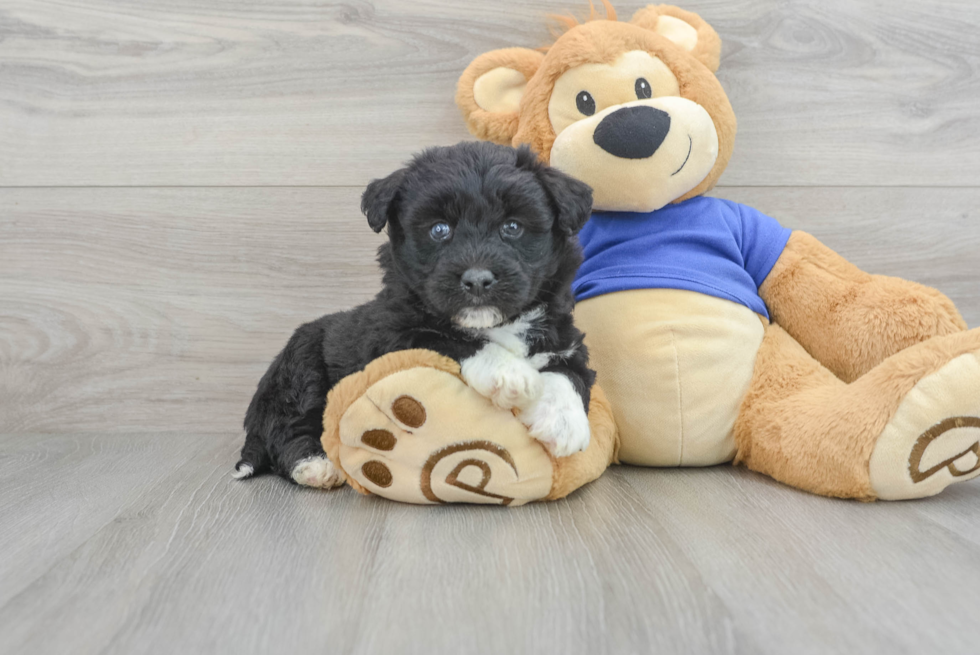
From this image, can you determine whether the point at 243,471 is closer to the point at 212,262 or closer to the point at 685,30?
the point at 212,262

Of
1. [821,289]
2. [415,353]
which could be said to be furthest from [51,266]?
[821,289]

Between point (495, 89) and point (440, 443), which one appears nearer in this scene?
point (440, 443)

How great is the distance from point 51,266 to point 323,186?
935 millimetres

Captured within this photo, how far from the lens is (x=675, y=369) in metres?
1.58

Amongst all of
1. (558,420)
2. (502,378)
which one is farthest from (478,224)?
(558,420)

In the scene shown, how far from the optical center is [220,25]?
212cm

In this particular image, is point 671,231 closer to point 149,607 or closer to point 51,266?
point 149,607

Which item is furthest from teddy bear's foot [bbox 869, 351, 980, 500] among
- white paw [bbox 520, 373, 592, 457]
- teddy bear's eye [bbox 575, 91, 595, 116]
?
teddy bear's eye [bbox 575, 91, 595, 116]

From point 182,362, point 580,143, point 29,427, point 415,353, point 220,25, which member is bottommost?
point 29,427

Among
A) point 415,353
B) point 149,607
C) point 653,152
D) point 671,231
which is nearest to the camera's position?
point 149,607

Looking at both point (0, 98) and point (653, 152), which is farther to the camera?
point (0, 98)

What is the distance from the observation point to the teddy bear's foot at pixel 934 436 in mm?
1274

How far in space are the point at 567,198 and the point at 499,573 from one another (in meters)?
0.73

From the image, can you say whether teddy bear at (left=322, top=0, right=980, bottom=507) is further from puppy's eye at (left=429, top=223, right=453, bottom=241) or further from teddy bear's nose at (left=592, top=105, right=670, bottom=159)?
puppy's eye at (left=429, top=223, right=453, bottom=241)
